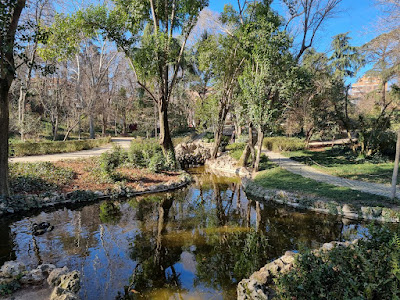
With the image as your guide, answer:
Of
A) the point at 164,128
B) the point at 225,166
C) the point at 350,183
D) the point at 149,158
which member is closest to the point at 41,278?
the point at 149,158

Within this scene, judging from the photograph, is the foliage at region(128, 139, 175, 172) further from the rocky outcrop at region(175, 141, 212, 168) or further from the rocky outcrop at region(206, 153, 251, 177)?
the rocky outcrop at region(175, 141, 212, 168)

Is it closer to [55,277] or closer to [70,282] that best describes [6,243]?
[55,277]

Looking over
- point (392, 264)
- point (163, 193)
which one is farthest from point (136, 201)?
point (392, 264)

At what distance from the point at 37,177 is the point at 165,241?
676 cm

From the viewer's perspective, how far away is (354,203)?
8148 mm

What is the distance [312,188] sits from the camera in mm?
9734

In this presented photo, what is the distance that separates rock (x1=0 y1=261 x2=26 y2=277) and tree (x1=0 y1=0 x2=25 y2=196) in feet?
15.2

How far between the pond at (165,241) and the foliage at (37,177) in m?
1.90

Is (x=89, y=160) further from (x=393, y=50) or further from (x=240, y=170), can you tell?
(x=393, y=50)

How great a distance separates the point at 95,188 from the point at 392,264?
31.9ft

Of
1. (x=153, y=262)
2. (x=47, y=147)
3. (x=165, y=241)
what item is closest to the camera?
(x=153, y=262)

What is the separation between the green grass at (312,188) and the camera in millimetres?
8297

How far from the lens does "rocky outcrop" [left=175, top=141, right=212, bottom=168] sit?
63.8 ft

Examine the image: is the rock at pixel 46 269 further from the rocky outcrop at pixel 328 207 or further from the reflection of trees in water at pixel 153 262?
the rocky outcrop at pixel 328 207
